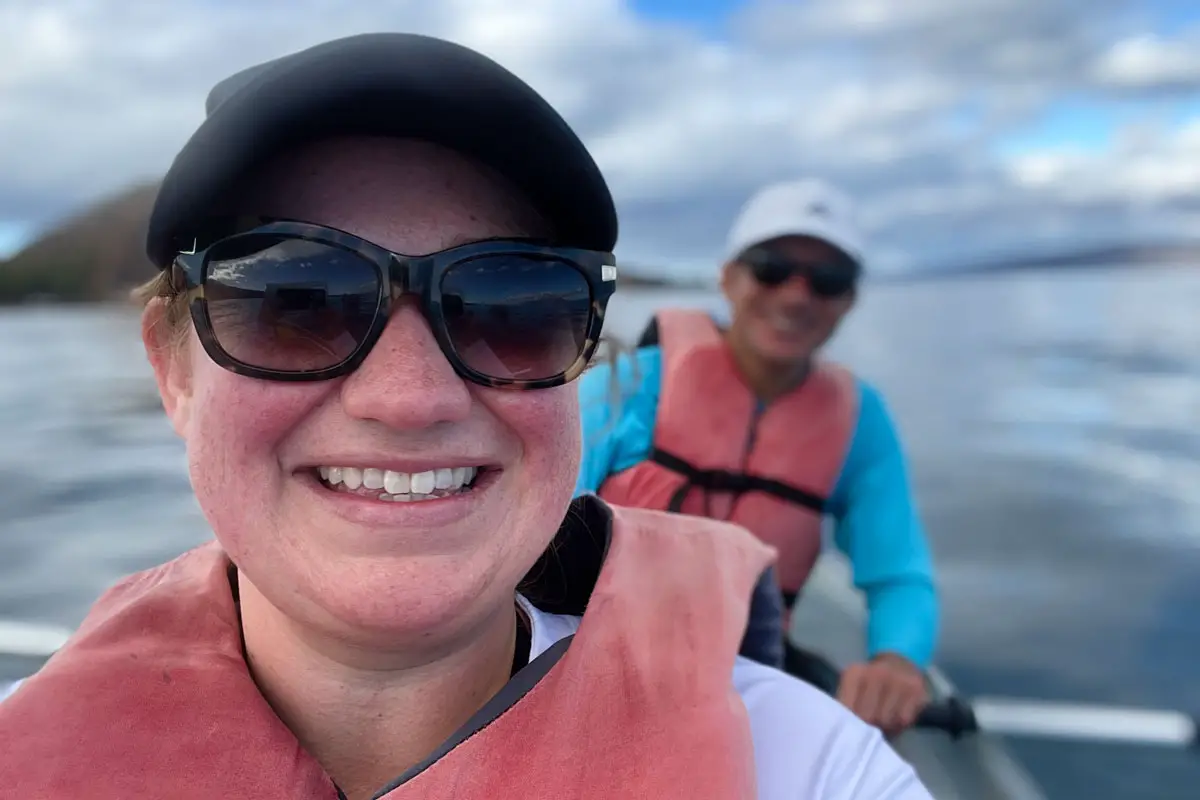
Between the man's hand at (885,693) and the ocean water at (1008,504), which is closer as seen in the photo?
the man's hand at (885,693)

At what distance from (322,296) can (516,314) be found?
23cm

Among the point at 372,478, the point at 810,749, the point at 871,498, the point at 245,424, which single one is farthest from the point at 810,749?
the point at 871,498

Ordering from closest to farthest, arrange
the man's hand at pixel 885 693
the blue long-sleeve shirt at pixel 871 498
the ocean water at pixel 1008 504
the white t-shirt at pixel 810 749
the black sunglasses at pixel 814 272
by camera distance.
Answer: the white t-shirt at pixel 810 749 → the man's hand at pixel 885 693 → the blue long-sleeve shirt at pixel 871 498 → the black sunglasses at pixel 814 272 → the ocean water at pixel 1008 504

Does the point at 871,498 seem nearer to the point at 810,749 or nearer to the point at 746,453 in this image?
the point at 746,453

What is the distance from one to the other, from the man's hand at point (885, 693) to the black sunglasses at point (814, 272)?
1.31 metres

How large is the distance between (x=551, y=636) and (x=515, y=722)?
22 cm

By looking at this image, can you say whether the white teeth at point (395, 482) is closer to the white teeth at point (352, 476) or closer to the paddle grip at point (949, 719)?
the white teeth at point (352, 476)

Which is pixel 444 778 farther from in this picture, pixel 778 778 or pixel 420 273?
pixel 420 273

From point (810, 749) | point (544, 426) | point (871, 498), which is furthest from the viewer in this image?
point (871, 498)

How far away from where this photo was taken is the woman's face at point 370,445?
90cm

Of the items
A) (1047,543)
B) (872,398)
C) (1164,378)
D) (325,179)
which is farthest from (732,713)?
(1164,378)

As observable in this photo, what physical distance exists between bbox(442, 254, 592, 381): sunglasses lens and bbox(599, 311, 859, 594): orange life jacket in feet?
6.36

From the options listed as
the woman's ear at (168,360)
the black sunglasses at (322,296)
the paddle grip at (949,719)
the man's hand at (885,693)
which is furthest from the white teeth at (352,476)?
the paddle grip at (949,719)

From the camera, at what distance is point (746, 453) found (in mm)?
3049
